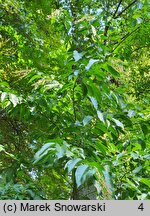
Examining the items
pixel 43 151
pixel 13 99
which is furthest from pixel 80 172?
pixel 13 99

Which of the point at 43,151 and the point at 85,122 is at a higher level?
the point at 85,122

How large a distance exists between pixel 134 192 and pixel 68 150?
14.6 inches

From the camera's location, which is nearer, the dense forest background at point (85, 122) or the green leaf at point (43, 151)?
the green leaf at point (43, 151)

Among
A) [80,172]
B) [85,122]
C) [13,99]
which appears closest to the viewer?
[80,172]

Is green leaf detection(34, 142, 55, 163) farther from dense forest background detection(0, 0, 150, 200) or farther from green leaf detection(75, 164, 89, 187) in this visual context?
green leaf detection(75, 164, 89, 187)

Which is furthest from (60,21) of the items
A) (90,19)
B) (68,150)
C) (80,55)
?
(68,150)

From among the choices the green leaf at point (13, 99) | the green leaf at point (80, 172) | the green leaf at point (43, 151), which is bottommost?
the green leaf at point (80, 172)

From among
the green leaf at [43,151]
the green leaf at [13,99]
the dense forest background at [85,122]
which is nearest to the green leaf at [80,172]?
the dense forest background at [85,122]

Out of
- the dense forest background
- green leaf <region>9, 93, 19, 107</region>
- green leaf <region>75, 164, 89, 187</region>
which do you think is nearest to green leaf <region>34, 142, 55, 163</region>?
the dense forest background

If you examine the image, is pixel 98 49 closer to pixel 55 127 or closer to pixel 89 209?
pixel 55 127

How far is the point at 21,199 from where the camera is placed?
1.35m

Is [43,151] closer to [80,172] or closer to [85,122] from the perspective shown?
[80,172]

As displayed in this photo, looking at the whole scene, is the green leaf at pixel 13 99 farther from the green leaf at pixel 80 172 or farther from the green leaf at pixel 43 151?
the green leaf at pixel 80 172

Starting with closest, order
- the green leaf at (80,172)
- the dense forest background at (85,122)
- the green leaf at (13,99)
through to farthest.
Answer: the green leaf at (80,172)
the dense forest background at (85,122)
the green leaf at (13,99)
